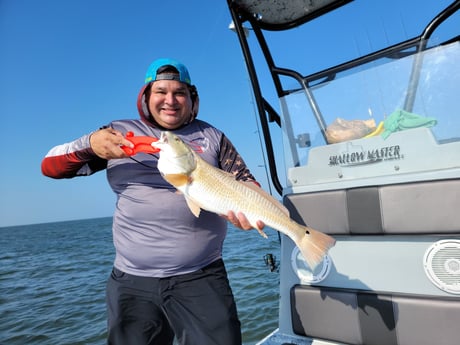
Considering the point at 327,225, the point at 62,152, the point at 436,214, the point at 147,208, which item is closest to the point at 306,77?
the point at 327,225

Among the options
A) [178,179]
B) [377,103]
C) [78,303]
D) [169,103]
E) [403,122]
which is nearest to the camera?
[178,179]

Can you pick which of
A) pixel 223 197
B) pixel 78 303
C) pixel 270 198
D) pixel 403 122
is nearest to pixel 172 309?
pixel 223 197

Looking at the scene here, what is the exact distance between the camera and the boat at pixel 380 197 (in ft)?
7.23

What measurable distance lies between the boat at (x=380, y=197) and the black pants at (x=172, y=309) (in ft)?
3.09

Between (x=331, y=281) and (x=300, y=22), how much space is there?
316cm

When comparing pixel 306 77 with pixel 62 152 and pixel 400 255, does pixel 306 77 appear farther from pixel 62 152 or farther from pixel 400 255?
pixel 62 152

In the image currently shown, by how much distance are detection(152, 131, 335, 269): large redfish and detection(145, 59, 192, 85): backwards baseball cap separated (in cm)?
63

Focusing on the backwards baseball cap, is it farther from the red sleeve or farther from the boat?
the boat

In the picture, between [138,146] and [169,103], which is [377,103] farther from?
[138,146]

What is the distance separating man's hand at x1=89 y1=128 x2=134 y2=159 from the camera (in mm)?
2018

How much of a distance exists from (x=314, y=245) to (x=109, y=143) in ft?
5.00

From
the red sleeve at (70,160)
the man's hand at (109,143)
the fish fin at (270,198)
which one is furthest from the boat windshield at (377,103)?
the red sleeve at (70,160)

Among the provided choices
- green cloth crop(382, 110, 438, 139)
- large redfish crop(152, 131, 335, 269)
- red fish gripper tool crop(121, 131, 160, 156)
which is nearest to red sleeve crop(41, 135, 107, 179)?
red fish gripper tool crop(121, 131, 160, 156)

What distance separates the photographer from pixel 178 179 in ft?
6.59
